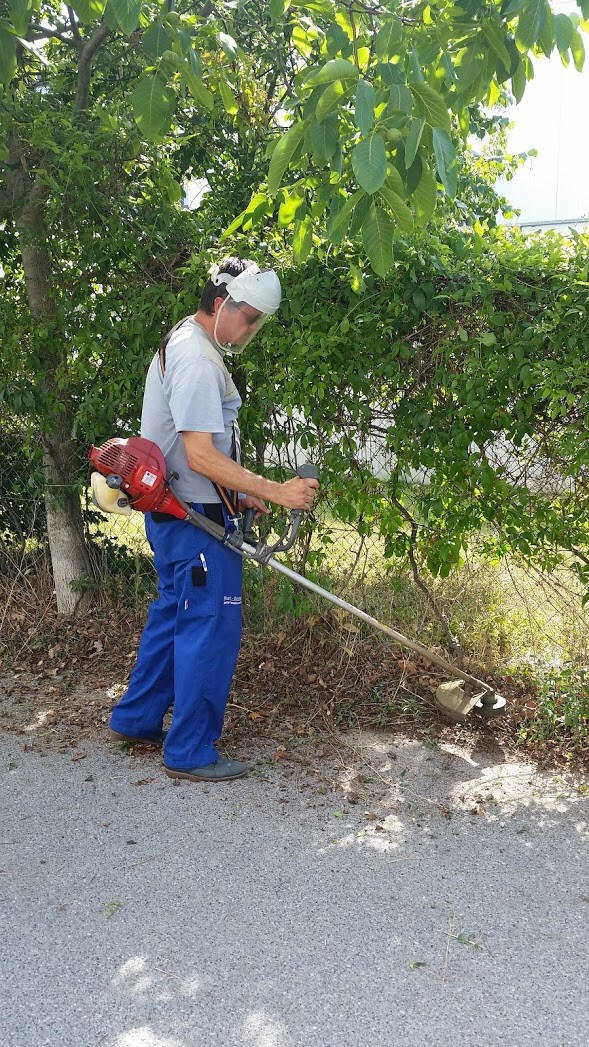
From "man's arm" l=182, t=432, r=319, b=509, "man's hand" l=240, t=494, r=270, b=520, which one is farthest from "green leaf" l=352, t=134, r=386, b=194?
"man's hand" l=240, t=494, r=270, b=520

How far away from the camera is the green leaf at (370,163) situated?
8.79ft

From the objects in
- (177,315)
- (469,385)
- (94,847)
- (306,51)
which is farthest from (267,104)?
(94,847)

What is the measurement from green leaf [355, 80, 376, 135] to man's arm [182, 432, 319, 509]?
1515 mm

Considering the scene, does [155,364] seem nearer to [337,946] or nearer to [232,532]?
[232,532]

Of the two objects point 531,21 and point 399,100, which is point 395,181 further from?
point 531,21

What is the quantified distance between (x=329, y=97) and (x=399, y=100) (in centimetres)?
24

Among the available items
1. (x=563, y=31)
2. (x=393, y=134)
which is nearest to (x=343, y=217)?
(x=393, y=134)

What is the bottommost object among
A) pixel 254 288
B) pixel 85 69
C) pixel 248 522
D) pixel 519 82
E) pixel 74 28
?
pixel 248 522

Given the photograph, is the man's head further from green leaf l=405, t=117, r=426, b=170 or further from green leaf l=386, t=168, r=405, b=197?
green leaf l=405, t=117, r=426, b=170

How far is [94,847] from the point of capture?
11.9 feet

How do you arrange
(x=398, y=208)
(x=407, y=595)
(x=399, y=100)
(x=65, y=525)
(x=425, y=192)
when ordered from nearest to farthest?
(x=399, y=100), (x=398, y=208), (x=425, y=192), (x=407, y=595), (x=65, y=525)

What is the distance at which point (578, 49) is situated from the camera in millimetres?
3215

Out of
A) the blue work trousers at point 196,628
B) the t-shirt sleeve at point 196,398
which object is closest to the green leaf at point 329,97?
the t-shirt sleeve at point 196,398

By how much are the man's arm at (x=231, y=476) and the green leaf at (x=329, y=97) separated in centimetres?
→ 139
